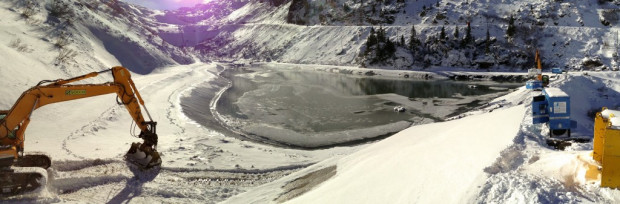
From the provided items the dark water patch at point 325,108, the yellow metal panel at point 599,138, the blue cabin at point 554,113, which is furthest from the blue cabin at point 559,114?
the dark water patch at point 325,108

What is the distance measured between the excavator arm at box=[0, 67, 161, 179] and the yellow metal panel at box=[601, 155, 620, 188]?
11869 millimetres

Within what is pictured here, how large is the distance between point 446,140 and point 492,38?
2382 inches

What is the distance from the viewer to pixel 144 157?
12.8 meters

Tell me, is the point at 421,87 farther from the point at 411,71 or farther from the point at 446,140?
the point at 446,140

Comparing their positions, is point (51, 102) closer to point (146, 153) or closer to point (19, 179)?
point (19, 179)

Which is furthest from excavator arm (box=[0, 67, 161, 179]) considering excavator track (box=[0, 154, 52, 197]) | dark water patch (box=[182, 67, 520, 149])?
dark water patch (box=[182, 67, 520, 149])

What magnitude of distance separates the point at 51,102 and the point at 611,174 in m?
13.3

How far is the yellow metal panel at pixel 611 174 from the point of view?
5.69m

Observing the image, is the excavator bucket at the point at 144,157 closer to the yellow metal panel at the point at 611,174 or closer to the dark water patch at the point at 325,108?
the dark water patch at the point at 325,108

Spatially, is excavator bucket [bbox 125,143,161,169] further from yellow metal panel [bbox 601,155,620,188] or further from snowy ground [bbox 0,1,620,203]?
yellow metal panel [bbox 601,155,620,188]

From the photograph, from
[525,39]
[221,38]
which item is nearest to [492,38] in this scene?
[525,39]

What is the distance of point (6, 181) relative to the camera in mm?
8953

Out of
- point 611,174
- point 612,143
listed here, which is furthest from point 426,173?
point 612,143

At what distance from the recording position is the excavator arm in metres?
9.73
